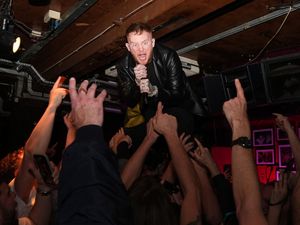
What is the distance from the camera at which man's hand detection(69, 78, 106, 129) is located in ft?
3.74

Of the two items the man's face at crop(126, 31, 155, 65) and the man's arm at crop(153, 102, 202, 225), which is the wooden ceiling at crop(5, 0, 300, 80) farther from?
the man's arm at crop(153, 102, 202, 225)

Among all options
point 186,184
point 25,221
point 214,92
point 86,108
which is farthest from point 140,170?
point 214,92

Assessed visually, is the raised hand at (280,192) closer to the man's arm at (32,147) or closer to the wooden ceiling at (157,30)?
the wooden ceiling at (157,30)

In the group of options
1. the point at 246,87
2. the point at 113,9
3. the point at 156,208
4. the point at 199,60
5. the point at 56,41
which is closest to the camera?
the point at 156,208

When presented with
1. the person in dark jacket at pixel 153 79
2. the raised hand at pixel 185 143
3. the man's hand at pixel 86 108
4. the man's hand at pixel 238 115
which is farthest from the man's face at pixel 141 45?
the man's hand at pixel 86 108

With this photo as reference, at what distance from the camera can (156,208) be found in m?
1.59

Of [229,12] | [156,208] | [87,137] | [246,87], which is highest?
[229,12]

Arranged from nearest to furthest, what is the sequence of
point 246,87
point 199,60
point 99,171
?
point 99,171, point 246,87, point 199,60

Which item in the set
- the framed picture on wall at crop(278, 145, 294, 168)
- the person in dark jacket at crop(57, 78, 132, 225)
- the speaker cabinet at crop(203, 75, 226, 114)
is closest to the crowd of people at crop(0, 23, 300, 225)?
Answer: the person in dark jacket at crop(57, 78, 132, 225)

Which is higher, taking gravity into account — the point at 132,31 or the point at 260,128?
the point at 132,31

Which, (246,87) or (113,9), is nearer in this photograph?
(113,9)

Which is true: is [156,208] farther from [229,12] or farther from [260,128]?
[260,128]

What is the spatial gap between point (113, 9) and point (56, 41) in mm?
1143

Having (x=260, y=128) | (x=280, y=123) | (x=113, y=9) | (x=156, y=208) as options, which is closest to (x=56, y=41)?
(x=113, y=9)
